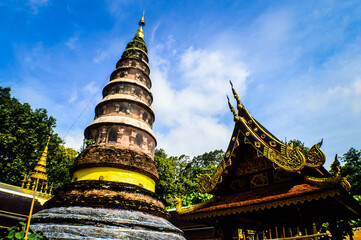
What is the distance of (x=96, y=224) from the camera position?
8641 millimetres

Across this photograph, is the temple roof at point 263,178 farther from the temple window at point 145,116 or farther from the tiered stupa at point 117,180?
the temple window at point 145,116

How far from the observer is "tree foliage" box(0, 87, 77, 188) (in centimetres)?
2214

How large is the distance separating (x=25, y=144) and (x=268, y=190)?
25.5 m

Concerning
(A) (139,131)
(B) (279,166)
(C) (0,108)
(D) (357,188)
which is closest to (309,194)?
(B) (279,166)

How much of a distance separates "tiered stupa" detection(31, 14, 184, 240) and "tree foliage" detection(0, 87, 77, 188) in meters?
13.4

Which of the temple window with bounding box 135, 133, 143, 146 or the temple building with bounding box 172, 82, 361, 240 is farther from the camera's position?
the temple window with bounding box 135, 133, 143, 146

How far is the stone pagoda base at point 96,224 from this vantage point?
8.24 meters

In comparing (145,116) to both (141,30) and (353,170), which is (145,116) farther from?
(353,170)

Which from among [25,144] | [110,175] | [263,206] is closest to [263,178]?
[263,206]

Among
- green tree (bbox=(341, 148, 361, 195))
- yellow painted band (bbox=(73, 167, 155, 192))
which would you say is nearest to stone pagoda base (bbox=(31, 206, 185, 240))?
yellow painted band (bbox=(73, 167, 155, 192))

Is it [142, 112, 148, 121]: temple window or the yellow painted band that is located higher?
[142, 112, 148, 121]: temple window

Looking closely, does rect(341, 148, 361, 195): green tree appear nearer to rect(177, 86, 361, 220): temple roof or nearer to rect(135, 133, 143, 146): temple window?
rect(177, 86, 361, 220): temple roof

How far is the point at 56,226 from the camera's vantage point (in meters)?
8.57

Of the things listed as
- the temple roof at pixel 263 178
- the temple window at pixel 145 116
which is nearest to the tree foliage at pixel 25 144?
the temple window at pixel 145 116
